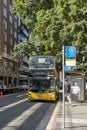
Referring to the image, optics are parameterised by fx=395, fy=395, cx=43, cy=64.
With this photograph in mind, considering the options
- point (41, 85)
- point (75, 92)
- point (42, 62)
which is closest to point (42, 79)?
point (41, 85)

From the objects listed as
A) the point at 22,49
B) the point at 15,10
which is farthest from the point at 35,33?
the point at 15,10

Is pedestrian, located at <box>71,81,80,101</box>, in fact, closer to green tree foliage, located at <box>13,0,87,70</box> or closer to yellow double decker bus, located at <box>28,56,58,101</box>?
yellow double decker bus, located at <box>28,56,58,101</box>

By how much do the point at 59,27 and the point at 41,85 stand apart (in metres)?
5.05

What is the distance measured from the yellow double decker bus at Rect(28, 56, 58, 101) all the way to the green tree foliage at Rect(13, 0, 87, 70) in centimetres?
227

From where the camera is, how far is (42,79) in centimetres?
3178

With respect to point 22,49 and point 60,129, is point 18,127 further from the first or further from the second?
point 22,49

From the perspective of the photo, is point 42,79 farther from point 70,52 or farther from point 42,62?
point 70,52

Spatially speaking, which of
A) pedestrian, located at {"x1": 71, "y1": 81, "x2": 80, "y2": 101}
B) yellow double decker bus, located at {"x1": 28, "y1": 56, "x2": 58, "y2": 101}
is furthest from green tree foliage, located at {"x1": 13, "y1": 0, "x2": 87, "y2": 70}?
pedestrian, located at {"x1": 71, "y1": 81, "x2": 80, "y2": 101}

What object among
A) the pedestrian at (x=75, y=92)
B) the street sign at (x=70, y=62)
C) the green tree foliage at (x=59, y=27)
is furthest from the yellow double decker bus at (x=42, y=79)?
the street sign at (x=70, y=62)

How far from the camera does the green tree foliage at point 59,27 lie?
31047mm

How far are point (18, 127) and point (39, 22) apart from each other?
A: 2219 centimetres

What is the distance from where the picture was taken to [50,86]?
31.7 m

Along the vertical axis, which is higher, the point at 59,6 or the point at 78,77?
the point at 59,6

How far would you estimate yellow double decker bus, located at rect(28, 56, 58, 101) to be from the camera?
3156 centimetres
